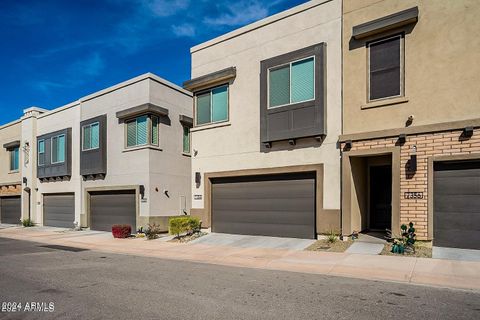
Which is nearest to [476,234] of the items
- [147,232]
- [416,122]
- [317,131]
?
[416,122]

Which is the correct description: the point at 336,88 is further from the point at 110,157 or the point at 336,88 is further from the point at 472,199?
the point at 110,157

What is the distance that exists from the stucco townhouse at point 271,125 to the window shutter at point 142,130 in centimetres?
341

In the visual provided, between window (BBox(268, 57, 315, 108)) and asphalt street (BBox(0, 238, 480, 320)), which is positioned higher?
window (BBox(268, 57, 315, 108))

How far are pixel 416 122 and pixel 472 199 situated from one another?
2699 mm

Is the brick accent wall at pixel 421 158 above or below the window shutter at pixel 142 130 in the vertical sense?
below

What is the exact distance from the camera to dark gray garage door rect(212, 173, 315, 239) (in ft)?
41.4

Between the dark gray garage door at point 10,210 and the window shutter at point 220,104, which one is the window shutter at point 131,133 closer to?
the window shutter at point 220,104

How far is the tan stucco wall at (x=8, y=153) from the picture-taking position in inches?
1072

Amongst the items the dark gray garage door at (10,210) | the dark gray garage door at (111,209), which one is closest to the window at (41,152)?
the dark gray garage door at (10,210)

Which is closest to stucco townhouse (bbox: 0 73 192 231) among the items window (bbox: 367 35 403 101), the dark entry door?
the dark entry door

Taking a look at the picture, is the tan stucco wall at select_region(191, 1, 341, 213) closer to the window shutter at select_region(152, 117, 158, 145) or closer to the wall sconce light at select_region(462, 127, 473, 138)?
the window shutter at select_region(152, 117, 158, 145)

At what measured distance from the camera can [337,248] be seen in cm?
1058

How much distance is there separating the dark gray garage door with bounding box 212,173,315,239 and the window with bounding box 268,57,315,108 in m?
3.00

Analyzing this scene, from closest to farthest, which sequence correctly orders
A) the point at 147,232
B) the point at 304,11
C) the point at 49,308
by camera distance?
the point at 49,308 < the point at 304,11 < the point at 147,232
